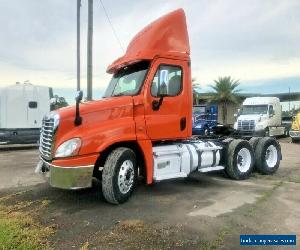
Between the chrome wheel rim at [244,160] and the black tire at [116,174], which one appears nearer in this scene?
the black tire at [116,174]

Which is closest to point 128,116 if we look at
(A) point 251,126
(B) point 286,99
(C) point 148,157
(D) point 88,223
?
(C) point 148,157

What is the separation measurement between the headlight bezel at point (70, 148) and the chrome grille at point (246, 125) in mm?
20896

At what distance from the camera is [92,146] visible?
7.01 m

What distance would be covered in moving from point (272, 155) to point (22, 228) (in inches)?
301

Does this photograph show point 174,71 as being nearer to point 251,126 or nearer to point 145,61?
point 145,61

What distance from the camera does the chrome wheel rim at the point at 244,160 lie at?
10.4 m

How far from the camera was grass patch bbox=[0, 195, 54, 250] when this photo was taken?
208 inches

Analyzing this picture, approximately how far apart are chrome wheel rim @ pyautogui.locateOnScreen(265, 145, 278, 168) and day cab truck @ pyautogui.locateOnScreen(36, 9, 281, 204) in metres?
1.90

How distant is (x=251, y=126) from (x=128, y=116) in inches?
795

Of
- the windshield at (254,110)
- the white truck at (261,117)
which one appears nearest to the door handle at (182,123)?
the white truck at (261,117)

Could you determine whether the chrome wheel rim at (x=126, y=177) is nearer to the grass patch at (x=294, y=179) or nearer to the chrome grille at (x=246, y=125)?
the grass patch at (x=294, y=179)

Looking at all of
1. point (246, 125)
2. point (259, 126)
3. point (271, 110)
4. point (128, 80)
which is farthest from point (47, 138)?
point (271, 110)

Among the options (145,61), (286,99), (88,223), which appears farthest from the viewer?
(286,99)

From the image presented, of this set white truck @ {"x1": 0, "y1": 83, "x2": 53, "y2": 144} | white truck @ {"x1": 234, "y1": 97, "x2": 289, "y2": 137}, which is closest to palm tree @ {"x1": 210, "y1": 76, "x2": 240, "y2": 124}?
white truck @ {"x1": 234, "y1": 97, "x2": 289, "y2": 137}
